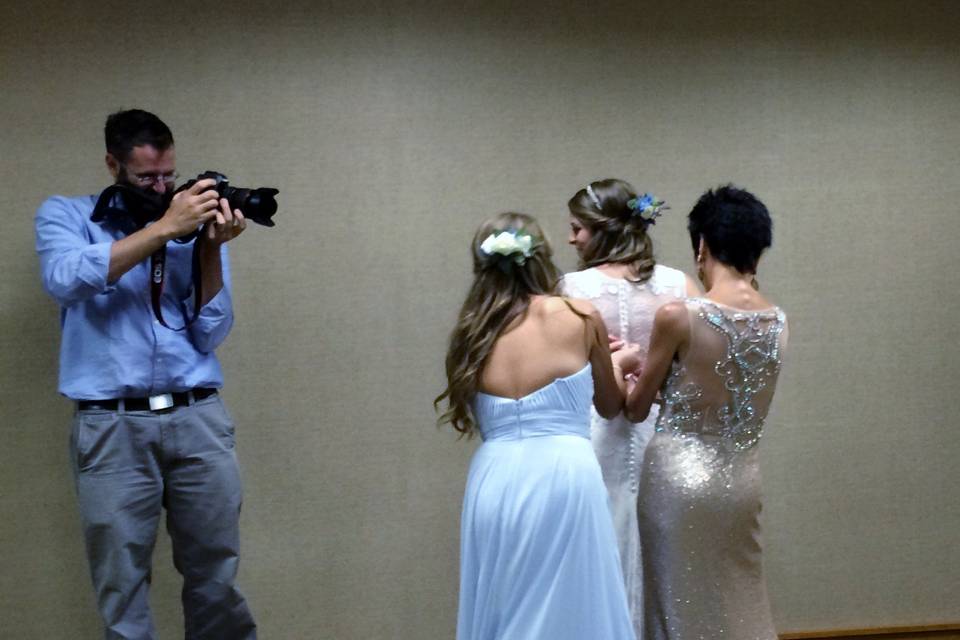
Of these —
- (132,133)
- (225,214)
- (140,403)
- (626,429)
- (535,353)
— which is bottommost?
(626,429)

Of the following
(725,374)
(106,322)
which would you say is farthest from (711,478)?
(106,322)

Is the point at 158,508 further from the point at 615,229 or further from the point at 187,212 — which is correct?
the point at 615,229

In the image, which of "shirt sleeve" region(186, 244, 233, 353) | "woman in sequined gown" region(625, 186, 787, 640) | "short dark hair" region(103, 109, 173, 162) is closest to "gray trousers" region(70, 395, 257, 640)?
"shirt sleeve" region(186, 244, 233, 353)

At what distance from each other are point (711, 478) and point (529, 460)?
0.49m

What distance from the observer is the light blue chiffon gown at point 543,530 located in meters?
2.73

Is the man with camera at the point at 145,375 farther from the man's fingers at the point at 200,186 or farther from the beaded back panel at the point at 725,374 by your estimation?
the beaded back panel at the point at 725,374

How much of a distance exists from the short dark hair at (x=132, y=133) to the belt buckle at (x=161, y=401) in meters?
0.66

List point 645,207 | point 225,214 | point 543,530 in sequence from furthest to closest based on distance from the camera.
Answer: point 645,207 → point 225,214 → point 543,530

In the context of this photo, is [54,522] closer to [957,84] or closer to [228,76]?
[228,76]

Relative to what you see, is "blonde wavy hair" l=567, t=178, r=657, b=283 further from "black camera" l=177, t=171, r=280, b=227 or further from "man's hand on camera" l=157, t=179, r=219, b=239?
"man's hand on camera" l=157, t=179, r=219, b=239

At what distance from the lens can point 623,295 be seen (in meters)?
3.29

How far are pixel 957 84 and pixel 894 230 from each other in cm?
65

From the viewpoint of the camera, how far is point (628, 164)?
4.20m

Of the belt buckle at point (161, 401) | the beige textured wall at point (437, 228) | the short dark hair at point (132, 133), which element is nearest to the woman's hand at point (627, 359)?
the beige textured wall at point (437, 228)
